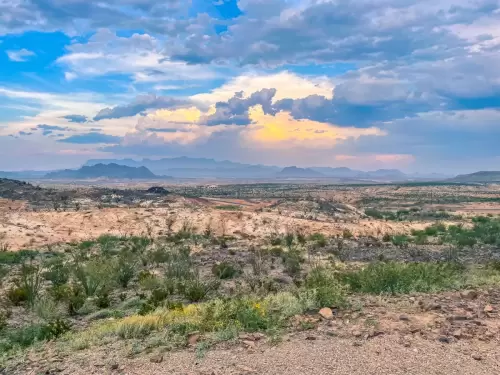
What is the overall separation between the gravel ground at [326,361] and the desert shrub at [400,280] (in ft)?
12.7

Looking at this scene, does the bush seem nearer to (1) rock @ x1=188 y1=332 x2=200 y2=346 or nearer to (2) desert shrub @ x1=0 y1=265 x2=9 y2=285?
(2) desert shrub @ x1=0 y1=265 x2=9 y2=285

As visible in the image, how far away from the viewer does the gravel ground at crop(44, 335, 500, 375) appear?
7012mm

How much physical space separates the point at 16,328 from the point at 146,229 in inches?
970

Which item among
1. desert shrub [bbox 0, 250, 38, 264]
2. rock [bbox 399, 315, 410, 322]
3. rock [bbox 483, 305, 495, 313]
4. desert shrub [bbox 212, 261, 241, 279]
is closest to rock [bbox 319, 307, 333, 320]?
rock [bbox 399, 315, 410, 322]

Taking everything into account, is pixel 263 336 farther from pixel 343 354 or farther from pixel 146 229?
pixel 146 229

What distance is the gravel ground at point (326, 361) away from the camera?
7.01 meters

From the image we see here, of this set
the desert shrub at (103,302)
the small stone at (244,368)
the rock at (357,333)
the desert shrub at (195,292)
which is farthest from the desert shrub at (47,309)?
the rock at (357,333)

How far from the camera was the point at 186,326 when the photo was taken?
29.7 feet

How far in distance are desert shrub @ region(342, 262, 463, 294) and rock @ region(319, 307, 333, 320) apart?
2.35 meters

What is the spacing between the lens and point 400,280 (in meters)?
12.2

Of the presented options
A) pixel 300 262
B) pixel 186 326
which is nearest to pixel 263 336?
pixel 186 326

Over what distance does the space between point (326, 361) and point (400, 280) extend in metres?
5.48

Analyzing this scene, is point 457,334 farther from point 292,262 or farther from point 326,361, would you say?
point 292,262

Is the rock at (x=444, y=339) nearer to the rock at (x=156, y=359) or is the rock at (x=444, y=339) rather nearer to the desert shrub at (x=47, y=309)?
the rock at (x=156, y=359)
